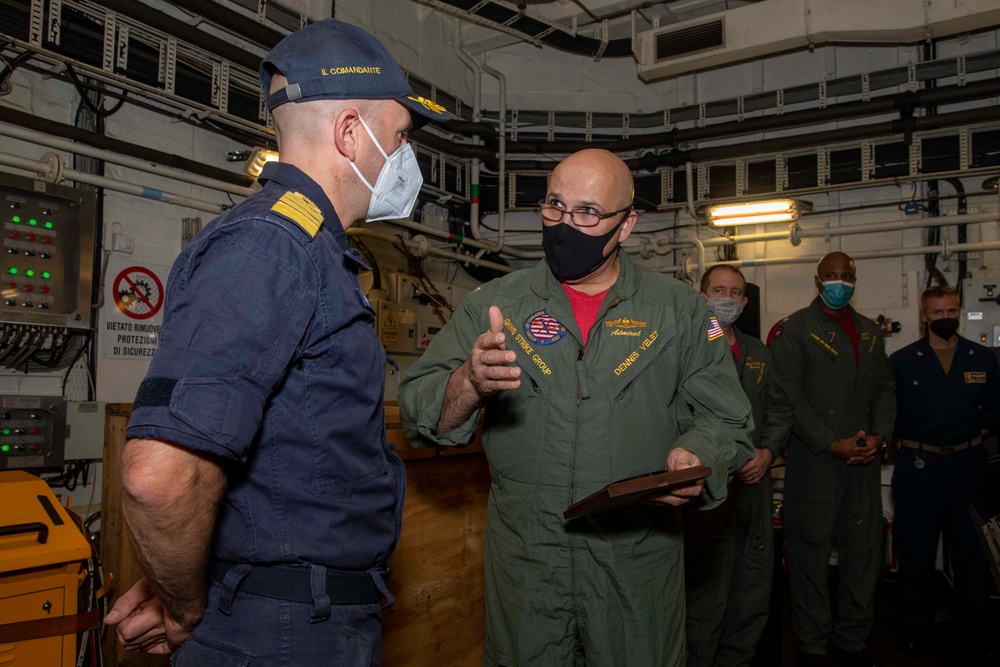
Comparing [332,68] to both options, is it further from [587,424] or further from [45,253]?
[45,253]

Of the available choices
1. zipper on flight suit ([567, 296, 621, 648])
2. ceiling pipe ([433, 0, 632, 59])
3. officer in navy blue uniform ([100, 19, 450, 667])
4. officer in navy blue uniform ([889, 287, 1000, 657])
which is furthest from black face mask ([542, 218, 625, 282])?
ceiling pipe ([433, 0, 632, 59])

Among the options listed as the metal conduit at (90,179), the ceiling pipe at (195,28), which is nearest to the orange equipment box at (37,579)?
the metal conduit at (90,179)

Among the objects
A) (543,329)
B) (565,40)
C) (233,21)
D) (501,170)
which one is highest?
(565,40)

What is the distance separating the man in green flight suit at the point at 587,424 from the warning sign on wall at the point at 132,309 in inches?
93.7

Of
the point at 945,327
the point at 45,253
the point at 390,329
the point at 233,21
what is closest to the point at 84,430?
the point at 45,253

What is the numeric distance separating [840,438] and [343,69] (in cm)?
365

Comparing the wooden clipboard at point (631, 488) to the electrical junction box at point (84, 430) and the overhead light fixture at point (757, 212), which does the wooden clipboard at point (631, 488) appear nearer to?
the electrical junction box at point (84, 430)

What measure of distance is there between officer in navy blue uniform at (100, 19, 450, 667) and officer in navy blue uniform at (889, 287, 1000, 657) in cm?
397

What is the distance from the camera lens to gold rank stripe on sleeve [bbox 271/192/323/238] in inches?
44.1

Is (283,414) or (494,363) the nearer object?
(283,414)

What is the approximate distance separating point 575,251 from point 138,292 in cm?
280

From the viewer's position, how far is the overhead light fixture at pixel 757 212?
208 inches

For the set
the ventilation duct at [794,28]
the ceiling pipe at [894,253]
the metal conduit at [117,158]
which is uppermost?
the ventilation duct at [794,28]

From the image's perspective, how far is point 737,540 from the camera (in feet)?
11.6
